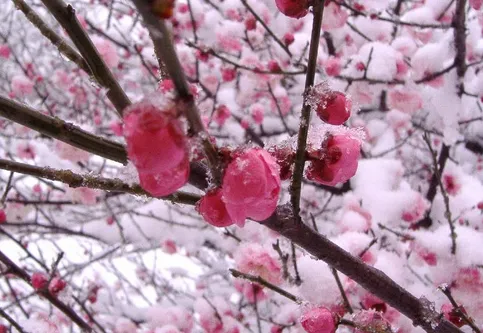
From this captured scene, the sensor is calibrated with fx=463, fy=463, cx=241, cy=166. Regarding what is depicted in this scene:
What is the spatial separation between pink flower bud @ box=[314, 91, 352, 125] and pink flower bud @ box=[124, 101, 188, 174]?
13.3 inches

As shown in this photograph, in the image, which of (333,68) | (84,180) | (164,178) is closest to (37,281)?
(84,180)

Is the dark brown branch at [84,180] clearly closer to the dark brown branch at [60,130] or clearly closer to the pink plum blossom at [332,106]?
the dark brown branch at [60,130]

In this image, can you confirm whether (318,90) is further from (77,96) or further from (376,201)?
(77,96)

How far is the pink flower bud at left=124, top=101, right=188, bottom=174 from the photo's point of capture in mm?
529

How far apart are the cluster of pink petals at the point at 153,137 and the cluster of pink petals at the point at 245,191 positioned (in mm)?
98

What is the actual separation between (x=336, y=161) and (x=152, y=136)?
0.39 meters

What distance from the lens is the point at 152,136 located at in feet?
1.73

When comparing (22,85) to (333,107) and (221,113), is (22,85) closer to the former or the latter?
(221,113)

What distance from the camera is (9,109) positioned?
2.17 feet

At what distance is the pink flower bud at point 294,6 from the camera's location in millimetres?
792

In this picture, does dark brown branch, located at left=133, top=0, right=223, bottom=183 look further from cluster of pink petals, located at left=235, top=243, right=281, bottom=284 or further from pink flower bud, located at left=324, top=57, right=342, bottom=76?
pink flower bud, located at left=324, top=57, right=342, bottom=76

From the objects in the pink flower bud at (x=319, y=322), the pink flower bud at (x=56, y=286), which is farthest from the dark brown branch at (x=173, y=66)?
the pink flower bud at (x=56, y=286)

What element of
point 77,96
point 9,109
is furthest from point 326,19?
point 77,96

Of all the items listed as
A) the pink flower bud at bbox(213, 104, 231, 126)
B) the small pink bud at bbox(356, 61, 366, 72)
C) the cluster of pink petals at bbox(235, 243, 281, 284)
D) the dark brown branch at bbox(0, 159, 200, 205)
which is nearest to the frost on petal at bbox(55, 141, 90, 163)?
the pink flower bud at bbox(213, 104, 231, 126)
